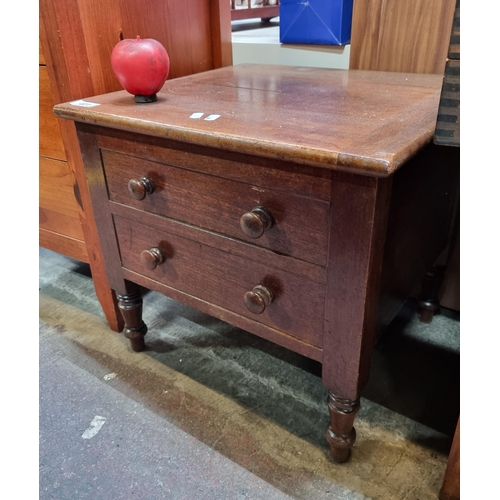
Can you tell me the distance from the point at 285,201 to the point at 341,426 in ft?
1.40

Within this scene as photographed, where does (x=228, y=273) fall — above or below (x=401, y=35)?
below

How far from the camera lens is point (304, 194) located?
0.65 metres

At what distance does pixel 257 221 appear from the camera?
690 mm

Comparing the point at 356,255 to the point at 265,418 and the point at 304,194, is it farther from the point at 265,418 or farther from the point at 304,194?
the point at 265,418

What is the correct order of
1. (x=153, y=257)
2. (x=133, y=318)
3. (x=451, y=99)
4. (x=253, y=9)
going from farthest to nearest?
(x=253, y=9)
(x=133, y=318)
(x=153, y=257)
(x=451, y=99)

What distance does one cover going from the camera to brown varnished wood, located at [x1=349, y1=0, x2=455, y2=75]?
1040 millimetres

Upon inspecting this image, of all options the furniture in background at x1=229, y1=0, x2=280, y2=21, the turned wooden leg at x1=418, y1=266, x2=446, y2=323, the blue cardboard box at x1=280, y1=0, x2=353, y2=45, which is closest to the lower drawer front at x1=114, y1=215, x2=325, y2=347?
the turned wooden leg at x1=418, y1=266, x2=446, y2=323

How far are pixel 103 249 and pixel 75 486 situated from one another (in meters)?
0.48

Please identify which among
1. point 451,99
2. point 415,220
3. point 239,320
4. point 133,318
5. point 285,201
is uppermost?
point 451,99

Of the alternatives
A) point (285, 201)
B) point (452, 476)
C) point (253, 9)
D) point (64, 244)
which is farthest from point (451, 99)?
Answer: point (253, 9)

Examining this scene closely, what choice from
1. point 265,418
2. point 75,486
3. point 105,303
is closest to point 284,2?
point 105,303

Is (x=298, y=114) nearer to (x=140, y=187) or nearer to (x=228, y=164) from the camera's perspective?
(x=228, y=164)

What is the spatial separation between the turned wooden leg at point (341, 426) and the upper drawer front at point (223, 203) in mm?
276

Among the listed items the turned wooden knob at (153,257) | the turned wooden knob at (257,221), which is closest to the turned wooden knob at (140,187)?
the turned wooden knob at (153,257)
